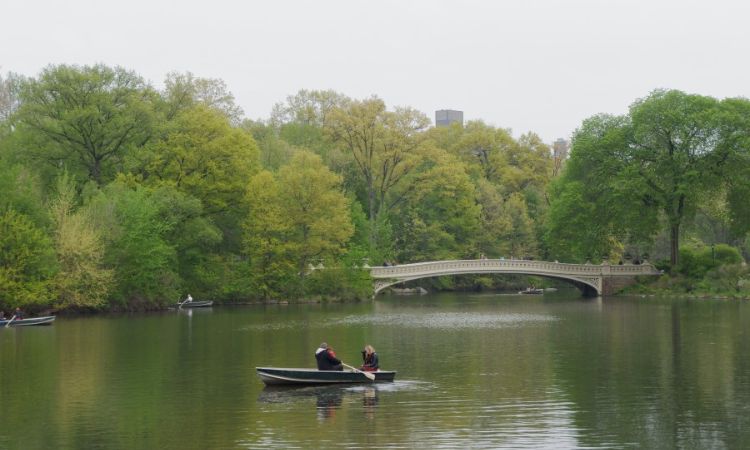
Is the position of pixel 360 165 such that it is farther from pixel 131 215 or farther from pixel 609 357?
pixel 609 357

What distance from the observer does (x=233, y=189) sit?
6988 cm

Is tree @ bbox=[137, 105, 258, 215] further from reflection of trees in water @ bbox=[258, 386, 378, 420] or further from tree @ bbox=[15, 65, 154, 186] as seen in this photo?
reflection of trees in water @ bbox=[258, 386, 378, 420]

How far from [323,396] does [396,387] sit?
2.22m

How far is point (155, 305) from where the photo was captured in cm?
6319

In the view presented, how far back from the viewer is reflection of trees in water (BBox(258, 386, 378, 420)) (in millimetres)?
23812

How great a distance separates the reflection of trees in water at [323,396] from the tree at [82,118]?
4355cm

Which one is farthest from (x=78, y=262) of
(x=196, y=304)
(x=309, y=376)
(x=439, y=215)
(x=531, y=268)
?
(x=439, y=215)

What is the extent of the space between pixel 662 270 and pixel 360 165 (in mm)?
25404

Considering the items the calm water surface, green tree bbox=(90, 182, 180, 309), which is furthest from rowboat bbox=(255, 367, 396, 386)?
green tree bbox=(90, 182, 180, 309)

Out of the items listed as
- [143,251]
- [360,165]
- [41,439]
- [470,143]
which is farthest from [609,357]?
[470,143]

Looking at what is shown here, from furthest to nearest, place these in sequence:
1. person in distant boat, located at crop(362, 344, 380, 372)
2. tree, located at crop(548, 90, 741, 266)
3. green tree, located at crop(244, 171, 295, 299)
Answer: tree, located at crop(548, 90, 741, 266), green tree, located at crop(244, 171, 295, 299), person in distant boat, located at crop(362, 344, 380, 372)

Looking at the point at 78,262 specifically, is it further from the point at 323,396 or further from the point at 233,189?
the point at 323,396

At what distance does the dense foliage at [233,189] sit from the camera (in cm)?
5788

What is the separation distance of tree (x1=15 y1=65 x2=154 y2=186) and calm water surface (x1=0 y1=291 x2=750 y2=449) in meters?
21.3
